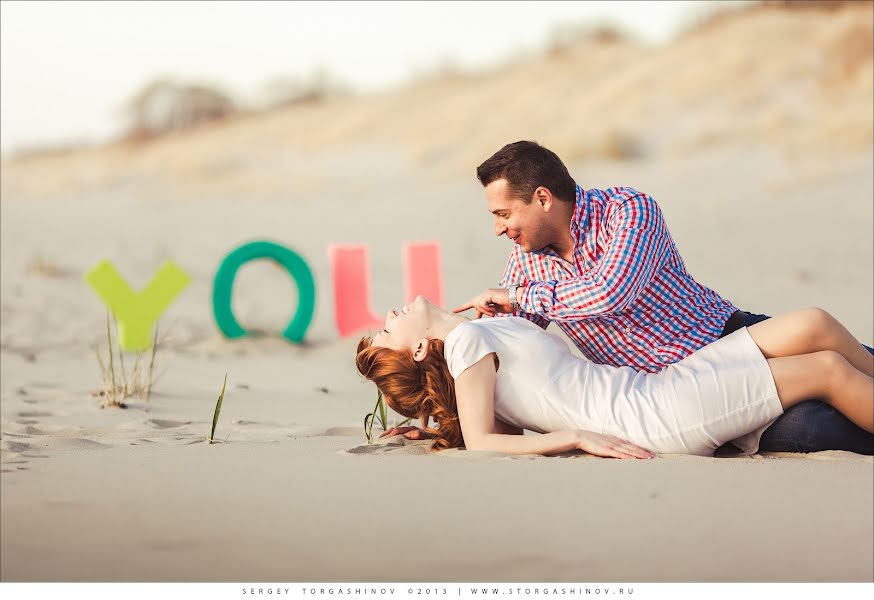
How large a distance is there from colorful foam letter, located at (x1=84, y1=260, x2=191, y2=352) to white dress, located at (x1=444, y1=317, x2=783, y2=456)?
12.7ft

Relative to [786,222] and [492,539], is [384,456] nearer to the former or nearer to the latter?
[492,539]

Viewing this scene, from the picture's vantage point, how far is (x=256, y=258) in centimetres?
767

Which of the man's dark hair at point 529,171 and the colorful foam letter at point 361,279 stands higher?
the man's dark hair at point 529,171

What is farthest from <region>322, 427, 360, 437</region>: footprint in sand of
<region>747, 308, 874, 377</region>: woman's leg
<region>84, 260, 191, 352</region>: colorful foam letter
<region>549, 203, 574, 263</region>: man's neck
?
<region>84, 260, 191, 352</region>: colorful foam letter

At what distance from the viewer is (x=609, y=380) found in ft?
12.1

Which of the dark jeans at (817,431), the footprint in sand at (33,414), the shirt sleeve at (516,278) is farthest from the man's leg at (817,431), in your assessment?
the footprint in sand at (33,414)

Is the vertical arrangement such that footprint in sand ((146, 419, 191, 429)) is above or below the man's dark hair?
below

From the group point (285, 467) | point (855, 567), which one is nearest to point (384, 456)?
point (285, 467)

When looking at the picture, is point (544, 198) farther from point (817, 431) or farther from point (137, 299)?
point (137, 299)

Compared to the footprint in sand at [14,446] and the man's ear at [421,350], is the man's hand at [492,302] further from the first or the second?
the footprint in sand at [14,446]

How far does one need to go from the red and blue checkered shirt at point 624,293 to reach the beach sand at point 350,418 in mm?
535

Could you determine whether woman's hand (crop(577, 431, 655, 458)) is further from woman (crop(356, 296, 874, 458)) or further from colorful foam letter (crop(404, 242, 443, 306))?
colorful foam letter (crop(404, 242, 443, 306))

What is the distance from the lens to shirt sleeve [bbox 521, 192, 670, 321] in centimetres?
374

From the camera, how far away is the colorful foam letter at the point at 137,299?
703 centimetres
